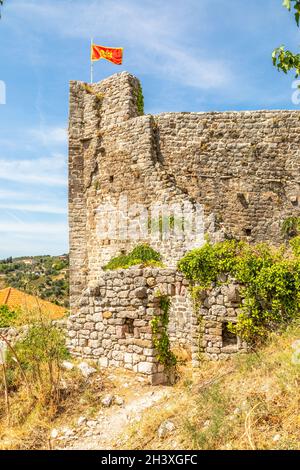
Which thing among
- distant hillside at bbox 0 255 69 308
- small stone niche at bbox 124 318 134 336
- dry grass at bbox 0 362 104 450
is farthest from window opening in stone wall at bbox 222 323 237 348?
distant hillside at bbox 0 255 69 308

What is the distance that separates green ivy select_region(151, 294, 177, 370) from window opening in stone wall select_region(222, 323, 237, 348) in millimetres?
1040

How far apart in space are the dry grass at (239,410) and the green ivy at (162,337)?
0.90 metres

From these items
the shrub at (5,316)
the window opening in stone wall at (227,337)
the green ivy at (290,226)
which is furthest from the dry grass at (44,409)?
the green ivy at (290,226)

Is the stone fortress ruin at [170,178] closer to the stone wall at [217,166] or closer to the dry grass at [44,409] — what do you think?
the stone wall at [217,166]

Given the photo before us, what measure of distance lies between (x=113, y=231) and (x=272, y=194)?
554cm

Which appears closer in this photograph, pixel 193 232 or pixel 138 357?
pixel 138 357

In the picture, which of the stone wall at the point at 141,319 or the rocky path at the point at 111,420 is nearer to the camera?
the rocky path at the point at 111,420

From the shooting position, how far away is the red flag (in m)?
18.0

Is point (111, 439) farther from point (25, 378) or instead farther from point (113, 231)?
point (113, 231)

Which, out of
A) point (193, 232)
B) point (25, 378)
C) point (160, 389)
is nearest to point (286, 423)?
point (160, 389)

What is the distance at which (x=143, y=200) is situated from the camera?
14961 mm

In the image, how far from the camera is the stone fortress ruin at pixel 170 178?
14.1 m

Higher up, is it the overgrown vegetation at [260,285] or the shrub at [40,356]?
the overgrown vegetation at [260,285]

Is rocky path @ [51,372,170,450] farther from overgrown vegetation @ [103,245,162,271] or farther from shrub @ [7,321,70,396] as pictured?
overgrown vegetation @ [103,245,162,271]
